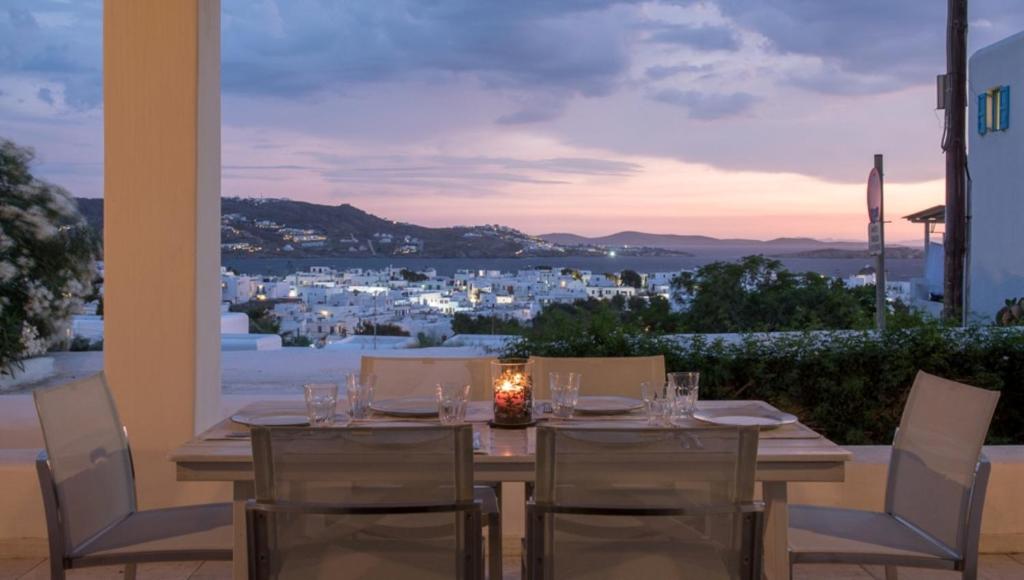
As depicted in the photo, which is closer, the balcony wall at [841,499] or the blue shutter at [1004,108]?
the balcony wall at [841,499]

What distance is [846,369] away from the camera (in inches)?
180

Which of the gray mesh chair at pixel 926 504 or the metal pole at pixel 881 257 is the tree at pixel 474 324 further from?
the gray mesh chair at pixel 926 504

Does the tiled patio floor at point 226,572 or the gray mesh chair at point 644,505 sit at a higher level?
the gray mesh chair at point 644,505

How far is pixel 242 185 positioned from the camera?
8031 millimetres

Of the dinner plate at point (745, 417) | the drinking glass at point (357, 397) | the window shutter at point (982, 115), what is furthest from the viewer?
the window shutter at point (982, 115)

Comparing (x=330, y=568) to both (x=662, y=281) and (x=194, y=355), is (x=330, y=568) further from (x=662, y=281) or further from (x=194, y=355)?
(x=662, y=281)

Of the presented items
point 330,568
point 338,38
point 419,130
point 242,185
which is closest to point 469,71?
point 419,130

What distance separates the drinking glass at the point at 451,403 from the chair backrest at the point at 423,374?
2.83ft

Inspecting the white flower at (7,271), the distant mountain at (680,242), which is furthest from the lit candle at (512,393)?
the white flower at (7,271)

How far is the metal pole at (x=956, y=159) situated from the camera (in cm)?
706

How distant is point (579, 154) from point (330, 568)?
236 inches

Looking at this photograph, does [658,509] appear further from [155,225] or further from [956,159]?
[956,159]

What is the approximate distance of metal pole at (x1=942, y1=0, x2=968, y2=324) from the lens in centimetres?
706

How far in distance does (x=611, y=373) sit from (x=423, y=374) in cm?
66
